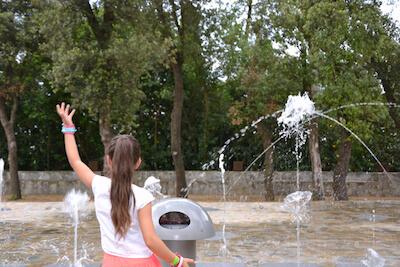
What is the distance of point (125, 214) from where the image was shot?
250cm

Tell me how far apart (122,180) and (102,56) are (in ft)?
42.6

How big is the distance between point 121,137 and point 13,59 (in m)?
16.0

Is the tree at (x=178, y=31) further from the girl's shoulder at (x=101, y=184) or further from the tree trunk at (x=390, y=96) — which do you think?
the girl's shoulder at (x=101, y=184)

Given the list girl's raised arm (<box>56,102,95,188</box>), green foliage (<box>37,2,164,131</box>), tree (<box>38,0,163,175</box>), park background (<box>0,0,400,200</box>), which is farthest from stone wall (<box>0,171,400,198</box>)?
girl's raised arm (<box>56,102,95,188</box>)

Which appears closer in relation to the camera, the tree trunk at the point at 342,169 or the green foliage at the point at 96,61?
the green foliage at the point at 96,61

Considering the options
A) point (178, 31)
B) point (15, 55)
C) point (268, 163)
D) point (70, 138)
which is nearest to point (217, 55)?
point (178, 31)

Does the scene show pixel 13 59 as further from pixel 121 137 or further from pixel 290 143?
pixel 121 137

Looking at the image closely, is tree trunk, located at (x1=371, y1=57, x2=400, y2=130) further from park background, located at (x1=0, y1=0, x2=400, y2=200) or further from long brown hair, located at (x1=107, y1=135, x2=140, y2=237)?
long brown hair, located at (x1=107, y1=135, x2=140, y2=237)

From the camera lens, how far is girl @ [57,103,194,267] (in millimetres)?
2508

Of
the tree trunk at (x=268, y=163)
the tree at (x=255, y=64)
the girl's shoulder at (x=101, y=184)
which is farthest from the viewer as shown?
the tree trunk at (x=268, y=163)

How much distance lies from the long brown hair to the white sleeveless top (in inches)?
1.3

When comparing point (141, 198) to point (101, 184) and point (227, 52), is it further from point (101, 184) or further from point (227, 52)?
point (227, 52)

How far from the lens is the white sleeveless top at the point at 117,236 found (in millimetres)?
2551

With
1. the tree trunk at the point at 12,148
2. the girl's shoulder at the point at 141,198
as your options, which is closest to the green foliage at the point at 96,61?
the tree trunk at the point at 12,148
